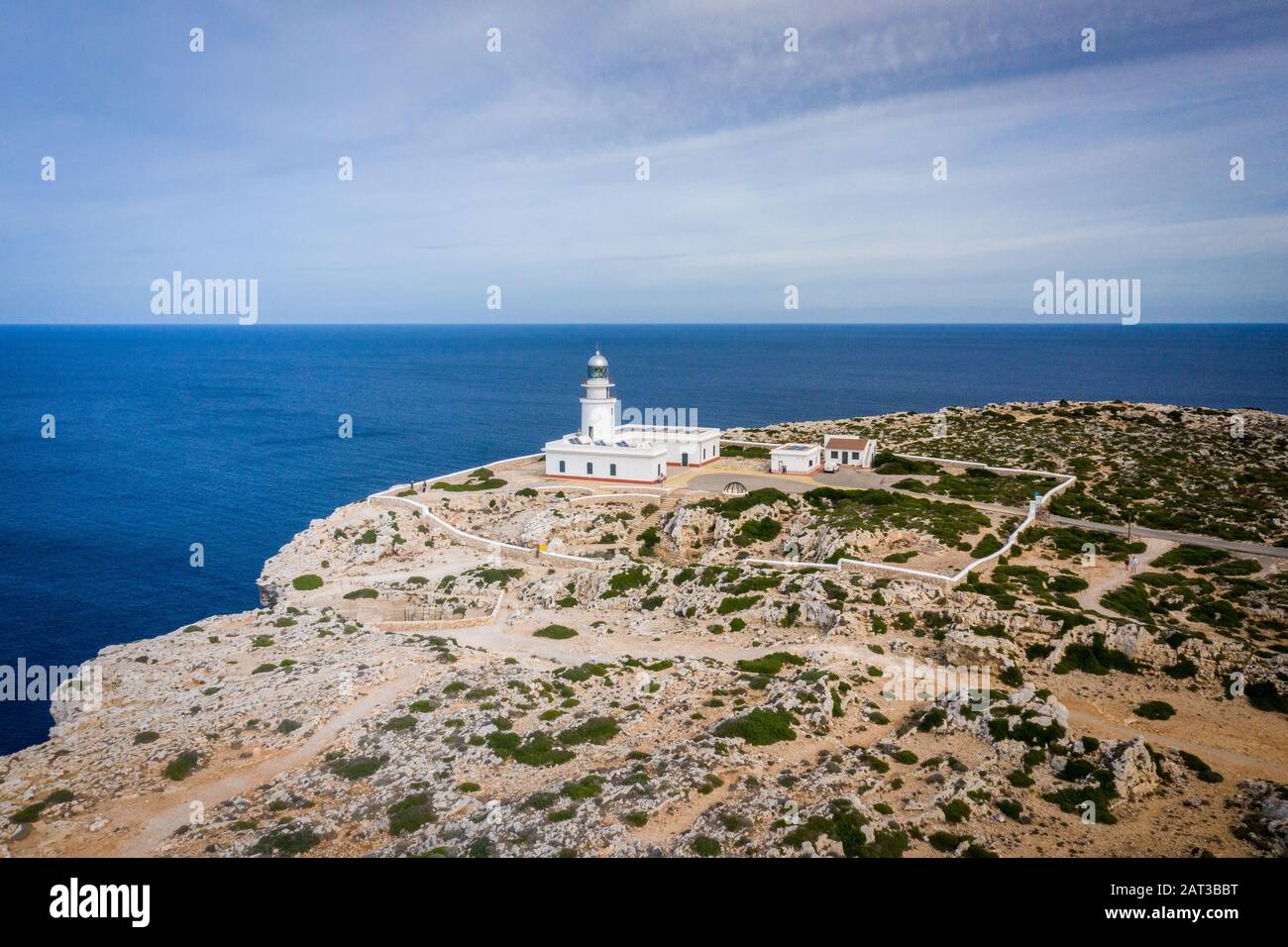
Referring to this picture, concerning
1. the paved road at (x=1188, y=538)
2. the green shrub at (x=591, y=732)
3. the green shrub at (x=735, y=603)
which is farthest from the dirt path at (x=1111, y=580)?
the green shrub at (x=591, y=732)

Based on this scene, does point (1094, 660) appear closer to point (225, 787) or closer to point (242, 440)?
point (225, 787)

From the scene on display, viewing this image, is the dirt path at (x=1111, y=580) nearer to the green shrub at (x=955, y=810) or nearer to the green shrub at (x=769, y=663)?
the green shrub at (x=769, y=663)

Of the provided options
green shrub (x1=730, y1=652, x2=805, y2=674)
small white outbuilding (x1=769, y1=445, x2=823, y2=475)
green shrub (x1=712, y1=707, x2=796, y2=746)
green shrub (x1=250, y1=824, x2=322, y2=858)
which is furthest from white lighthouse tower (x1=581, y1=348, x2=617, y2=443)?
green shrub (x1=250, y1=824, x2=322, y2=858)

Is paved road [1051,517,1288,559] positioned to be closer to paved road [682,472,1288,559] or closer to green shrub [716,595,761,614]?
paved road [682,472,1288,559]

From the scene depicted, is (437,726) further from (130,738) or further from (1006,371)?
(1006,371)

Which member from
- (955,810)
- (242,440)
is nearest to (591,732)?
(955,810)
